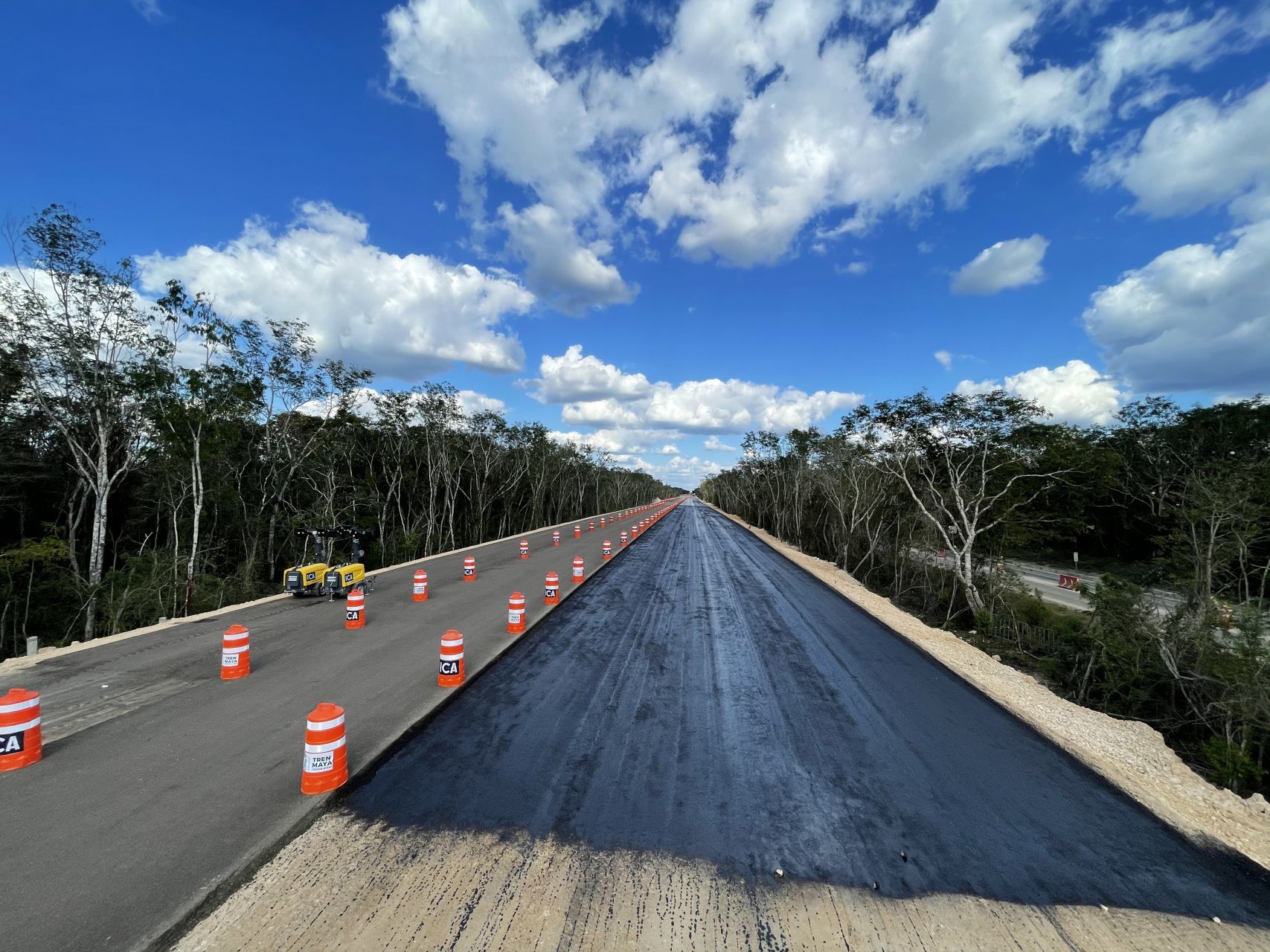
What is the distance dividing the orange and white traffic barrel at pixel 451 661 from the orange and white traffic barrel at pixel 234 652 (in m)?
2.72

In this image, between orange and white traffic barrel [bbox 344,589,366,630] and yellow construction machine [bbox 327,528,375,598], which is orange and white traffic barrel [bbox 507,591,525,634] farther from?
yellow construction machine [bbox 327,528,375,598]

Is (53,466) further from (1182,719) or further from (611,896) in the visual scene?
(1182,719)

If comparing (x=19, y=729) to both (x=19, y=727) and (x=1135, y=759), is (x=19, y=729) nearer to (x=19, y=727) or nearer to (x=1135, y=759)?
(x=19, y=727)

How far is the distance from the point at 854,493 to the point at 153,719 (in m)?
31.2

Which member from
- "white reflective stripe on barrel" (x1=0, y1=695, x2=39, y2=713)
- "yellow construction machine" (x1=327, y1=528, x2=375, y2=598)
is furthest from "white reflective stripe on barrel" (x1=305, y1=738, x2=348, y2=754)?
"yellow construction machine" (x1=327, y1=528, x2=375, y2=598)

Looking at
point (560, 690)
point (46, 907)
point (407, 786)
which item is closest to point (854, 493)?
point (560, 690)

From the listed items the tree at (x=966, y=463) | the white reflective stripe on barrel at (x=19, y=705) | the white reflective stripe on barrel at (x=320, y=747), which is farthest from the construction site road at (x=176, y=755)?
the tree at (x=966, y=463)

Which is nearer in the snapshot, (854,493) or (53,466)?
(53,466)

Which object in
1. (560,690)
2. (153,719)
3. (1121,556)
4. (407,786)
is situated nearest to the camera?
(407,786)

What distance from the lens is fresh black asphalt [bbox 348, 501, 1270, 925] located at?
376 cm

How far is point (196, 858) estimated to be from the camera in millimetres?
3453

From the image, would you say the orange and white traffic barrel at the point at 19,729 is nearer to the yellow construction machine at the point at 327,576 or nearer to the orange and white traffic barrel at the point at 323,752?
the orange and white traffic barrel at the point at 323,752

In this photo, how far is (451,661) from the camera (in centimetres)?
675

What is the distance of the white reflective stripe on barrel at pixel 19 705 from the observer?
4379 millimetres
